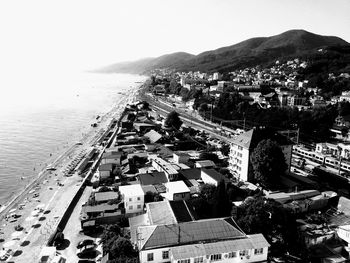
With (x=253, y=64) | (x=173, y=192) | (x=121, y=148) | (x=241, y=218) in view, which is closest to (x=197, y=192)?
(x=173, y=192)

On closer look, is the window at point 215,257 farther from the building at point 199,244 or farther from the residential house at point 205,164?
the residential house at point 205,164

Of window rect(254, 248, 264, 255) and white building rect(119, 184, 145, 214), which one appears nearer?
window rect(254, 248, 264, 255)

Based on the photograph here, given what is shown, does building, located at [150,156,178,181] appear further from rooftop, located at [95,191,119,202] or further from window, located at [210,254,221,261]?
window, located at [210,254,221,261]

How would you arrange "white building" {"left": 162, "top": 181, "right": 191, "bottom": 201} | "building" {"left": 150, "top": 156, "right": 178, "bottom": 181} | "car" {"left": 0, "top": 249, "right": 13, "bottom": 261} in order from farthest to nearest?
1. "building" {"left": 150, "top": 156, "right": 178, "bottom": 181}
2. "white building" {"left": 162, "top": 181, "right": 191, "bottom": 201}
3. "car" {"left": 0, "top": 249, "right": 13, "bottom": 261}

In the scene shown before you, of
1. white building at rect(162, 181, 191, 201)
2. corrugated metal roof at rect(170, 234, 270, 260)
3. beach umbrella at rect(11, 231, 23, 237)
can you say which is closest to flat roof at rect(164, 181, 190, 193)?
white building at rect(162, 181, 191, 201)

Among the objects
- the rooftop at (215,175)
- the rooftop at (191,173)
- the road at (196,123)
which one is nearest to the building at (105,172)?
the rooftop at (191,173)

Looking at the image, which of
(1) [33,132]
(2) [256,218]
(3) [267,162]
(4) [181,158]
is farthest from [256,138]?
(1) [33,132]

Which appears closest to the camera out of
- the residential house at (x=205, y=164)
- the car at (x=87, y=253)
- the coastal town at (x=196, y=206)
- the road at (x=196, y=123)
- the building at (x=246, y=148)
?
the coastal town at (x=196, y=206)

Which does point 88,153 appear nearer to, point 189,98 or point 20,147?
point 20,147
